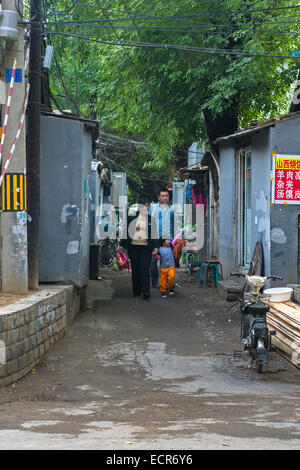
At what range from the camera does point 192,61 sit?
16312 mm

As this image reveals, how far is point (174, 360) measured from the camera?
9703mm

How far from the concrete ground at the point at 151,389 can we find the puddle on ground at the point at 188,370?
0.04 feet

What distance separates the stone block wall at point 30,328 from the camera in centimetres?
803

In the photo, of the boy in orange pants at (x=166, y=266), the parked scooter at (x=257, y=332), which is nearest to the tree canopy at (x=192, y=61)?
the boy in orange pants at (x=166, y=266)

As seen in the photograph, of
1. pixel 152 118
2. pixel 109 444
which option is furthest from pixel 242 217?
pixel 109 444

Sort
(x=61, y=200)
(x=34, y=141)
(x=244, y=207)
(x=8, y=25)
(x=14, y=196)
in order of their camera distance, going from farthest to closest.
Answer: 1. (x=244, y=207)
2. (x=61, y=200)
3. (x=34, y=141)
4. (x=14, y=196)
5. (x=8, y=25)

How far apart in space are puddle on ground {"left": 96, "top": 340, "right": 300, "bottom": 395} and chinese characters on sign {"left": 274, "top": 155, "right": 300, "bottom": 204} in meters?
3.70

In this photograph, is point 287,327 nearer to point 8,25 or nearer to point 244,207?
point 8,25

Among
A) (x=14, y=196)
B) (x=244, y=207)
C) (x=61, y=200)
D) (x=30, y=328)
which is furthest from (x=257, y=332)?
(x=244, y=207)

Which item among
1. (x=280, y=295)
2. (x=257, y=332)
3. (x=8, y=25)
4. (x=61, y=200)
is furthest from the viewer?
(x=61, y=200)

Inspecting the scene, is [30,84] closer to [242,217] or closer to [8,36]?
[8,36]

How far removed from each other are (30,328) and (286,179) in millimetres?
5765

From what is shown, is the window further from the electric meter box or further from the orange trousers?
the electric meter box
